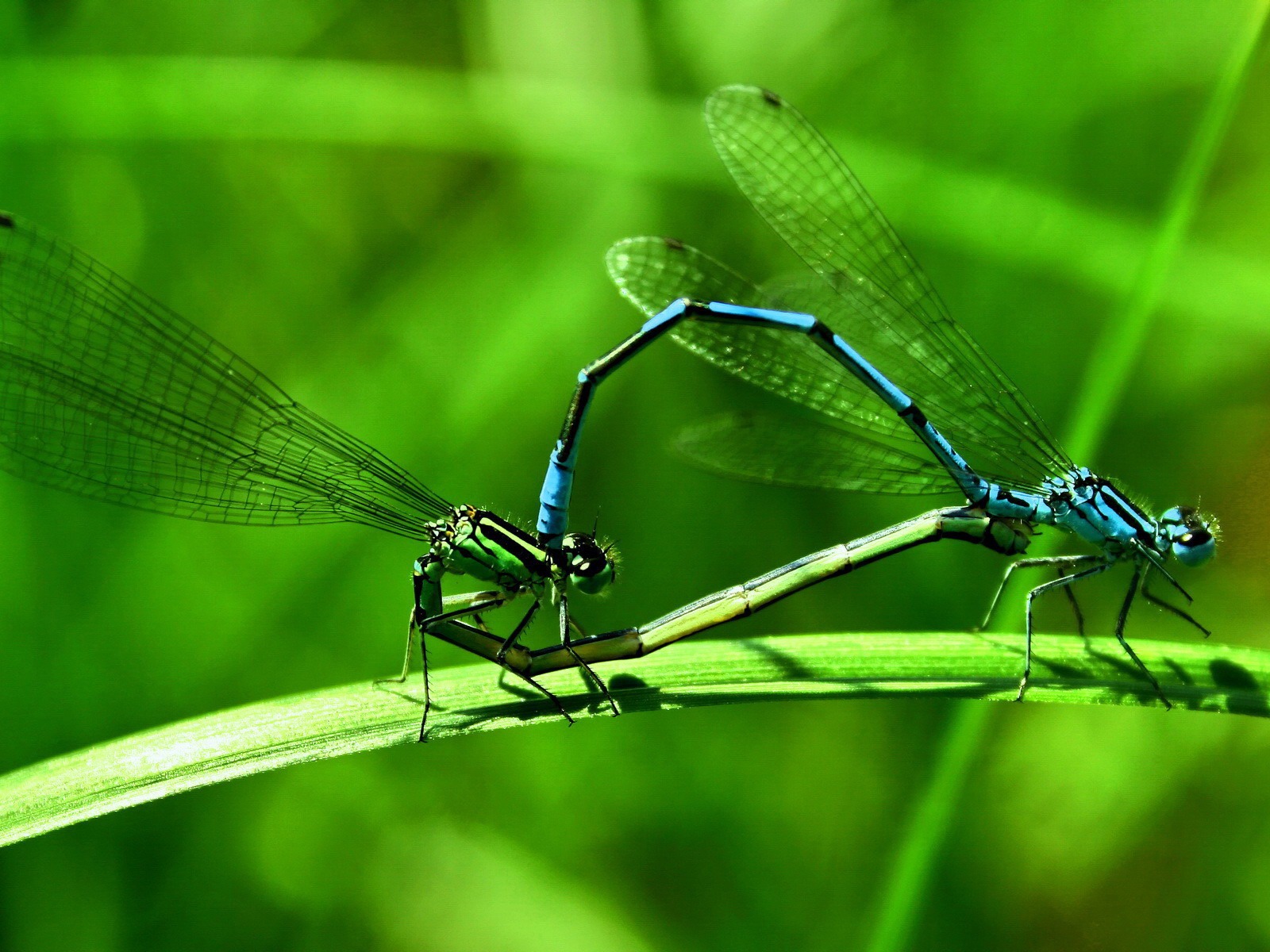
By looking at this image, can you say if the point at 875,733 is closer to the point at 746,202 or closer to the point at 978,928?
the point at 978,928

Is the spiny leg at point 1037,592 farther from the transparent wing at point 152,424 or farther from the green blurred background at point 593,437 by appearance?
the transparent wing at point 152,424

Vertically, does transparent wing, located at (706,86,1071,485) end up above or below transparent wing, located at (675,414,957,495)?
above

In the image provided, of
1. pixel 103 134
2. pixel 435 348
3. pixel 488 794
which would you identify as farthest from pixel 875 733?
pixel 103 134

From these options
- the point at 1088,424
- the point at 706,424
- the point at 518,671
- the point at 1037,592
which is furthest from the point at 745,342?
the point at 518,671

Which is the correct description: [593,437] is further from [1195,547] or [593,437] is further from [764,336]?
[1195,547]

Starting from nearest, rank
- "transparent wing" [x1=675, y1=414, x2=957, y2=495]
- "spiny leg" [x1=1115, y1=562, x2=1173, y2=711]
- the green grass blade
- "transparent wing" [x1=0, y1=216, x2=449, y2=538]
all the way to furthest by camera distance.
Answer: the green grass blade < "spiny leg" [x1=1115, y1=562, x2=1173, y2=711] < "transparent wing" [x1=0, y1=216, x2=449, y2=538] < "transparent wing" [x1=675, y1=414, x2=957, y2=495]

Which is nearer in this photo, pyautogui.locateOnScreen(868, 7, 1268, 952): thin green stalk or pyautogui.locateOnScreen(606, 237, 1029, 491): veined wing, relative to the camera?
pyautogui.locateOnScreen(868, 7, 1268, 952): thin green stalk

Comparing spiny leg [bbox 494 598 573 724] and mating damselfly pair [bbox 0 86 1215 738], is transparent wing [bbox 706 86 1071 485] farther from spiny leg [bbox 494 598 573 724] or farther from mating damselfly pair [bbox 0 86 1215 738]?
spiny leg [bbox 494 598 573 724]

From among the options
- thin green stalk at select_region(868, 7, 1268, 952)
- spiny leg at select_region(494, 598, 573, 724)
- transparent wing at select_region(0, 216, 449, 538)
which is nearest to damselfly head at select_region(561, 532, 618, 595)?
spiny leg at select_region(494, 598, 573, 724)
